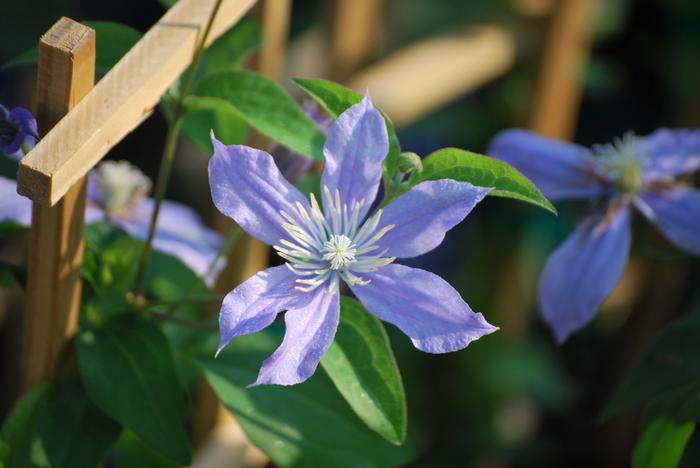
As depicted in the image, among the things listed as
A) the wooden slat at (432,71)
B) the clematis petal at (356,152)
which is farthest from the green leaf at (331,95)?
the wooden slat at (432,71)

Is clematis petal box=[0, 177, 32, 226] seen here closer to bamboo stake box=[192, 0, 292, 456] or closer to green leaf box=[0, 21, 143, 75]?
green leaf box=[0, 21, 143, 75]

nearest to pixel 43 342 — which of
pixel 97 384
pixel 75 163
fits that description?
pixel 97 384

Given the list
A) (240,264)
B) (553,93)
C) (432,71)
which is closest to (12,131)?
(240,264)

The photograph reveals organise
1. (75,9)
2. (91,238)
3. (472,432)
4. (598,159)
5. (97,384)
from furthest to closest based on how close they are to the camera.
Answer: (75,9)
(472,432)
(598,159)
(91,238)
(97,384)

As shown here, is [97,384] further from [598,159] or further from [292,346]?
[598,159]

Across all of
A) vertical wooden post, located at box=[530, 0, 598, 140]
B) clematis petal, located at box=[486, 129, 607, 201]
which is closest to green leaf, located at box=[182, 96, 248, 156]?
clematis petal, located at box=[486, 129, 607, 201]

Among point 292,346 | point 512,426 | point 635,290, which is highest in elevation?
point 292,346
